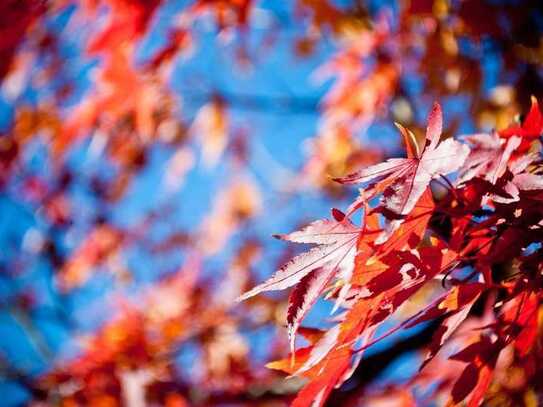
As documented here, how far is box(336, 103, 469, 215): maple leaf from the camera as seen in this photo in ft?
1.69

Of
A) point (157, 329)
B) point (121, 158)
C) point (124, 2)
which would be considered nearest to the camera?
point (124, 2)

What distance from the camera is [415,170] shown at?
0.55 m

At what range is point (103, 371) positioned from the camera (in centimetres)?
213

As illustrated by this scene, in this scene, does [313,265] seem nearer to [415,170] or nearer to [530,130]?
Answer: [415,170]

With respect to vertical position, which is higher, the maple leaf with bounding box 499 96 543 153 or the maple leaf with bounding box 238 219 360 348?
the maple leaf with bounding box 499 96 543 153

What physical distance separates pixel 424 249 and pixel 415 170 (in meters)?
0.10

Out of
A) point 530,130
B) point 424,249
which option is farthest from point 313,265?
point 530,130

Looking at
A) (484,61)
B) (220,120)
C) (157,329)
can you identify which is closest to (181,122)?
(220,120)

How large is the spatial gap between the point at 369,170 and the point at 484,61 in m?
1.25

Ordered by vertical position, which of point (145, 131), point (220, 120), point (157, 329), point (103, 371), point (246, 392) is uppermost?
point (145, 131)

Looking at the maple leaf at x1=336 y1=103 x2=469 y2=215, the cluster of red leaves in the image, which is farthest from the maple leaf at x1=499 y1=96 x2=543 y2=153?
the maple leaf at x1=336 y1=103 x2=469 y2=215

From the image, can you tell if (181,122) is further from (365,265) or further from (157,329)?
(365,265)

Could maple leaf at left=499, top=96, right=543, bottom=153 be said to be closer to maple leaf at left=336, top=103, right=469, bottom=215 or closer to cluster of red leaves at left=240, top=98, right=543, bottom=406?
cluster of red leaves at left=240, top=98, right=543, bottom=406

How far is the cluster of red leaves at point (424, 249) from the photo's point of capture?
0.56 m
